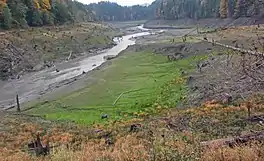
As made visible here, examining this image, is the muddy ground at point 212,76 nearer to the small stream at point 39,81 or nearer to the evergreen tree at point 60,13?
the small stream at point 39,81

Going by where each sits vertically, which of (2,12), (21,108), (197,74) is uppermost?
(2,12)

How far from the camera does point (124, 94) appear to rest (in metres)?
38.3

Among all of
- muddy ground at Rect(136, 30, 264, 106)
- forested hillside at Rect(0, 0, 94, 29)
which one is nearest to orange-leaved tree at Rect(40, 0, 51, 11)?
forested hillside at Rect(0, 0, 94, 29)

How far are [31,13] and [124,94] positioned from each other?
5759 centimetres

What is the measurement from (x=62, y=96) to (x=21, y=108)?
484cm

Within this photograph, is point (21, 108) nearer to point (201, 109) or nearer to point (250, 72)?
point (201, 109)

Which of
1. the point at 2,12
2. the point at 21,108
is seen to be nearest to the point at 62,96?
the point at 21,108

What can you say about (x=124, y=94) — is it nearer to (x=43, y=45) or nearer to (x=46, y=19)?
(x=43, y=45)

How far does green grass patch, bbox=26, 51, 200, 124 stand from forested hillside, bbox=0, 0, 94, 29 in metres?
31.1

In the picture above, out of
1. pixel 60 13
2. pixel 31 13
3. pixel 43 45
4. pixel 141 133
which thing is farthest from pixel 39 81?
pixel 60 13

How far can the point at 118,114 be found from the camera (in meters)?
31.3

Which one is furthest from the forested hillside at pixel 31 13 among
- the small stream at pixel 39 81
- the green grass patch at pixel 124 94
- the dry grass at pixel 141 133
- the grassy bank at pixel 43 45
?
the dry grass at pixel 141 133

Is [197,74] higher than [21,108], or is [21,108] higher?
[197,74]

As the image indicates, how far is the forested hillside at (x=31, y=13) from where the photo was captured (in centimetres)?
7600
